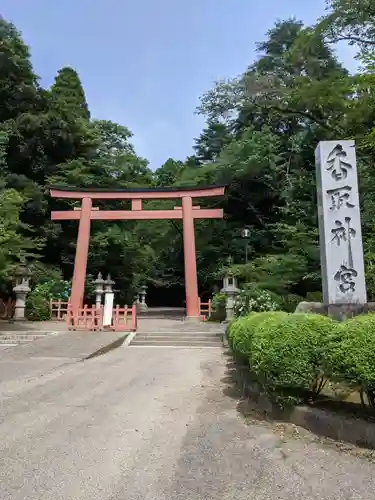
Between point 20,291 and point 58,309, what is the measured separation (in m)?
1.83

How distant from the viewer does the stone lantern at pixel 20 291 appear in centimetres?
1723

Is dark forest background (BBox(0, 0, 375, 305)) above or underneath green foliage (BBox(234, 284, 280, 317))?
above

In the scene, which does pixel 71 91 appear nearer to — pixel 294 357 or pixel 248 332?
pixel 248 332

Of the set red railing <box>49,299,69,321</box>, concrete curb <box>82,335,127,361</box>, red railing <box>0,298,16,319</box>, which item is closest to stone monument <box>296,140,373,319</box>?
concrete curb <box>82,335,127,361</box>

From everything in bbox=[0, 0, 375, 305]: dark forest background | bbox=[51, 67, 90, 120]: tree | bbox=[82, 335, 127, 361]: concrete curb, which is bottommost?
bbox=[82, 335, 127, 361]: concrete curb

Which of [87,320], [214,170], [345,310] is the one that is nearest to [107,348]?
[87,320]

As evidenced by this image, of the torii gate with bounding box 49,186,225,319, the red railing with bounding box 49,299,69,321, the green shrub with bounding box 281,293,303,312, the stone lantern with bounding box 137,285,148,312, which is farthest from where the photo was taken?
the stone lantern with bounding box 137,285,148,312

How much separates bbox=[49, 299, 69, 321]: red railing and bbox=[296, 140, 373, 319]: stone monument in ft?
42.7

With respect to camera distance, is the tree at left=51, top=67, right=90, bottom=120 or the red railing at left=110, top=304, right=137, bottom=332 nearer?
the red railing at left=110, top=304, right=137, bottom=332

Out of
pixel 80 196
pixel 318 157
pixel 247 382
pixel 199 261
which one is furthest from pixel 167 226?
pixel 247 382

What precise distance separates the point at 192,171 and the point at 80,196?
7.29 meters

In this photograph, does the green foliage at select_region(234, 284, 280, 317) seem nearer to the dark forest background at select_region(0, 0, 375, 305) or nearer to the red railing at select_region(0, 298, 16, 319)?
the dark forest background at select_region(0, 0, 375, 305)

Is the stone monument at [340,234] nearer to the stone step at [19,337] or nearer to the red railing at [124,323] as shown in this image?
the red railing at [124,323]

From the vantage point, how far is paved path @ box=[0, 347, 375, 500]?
2709 mm
